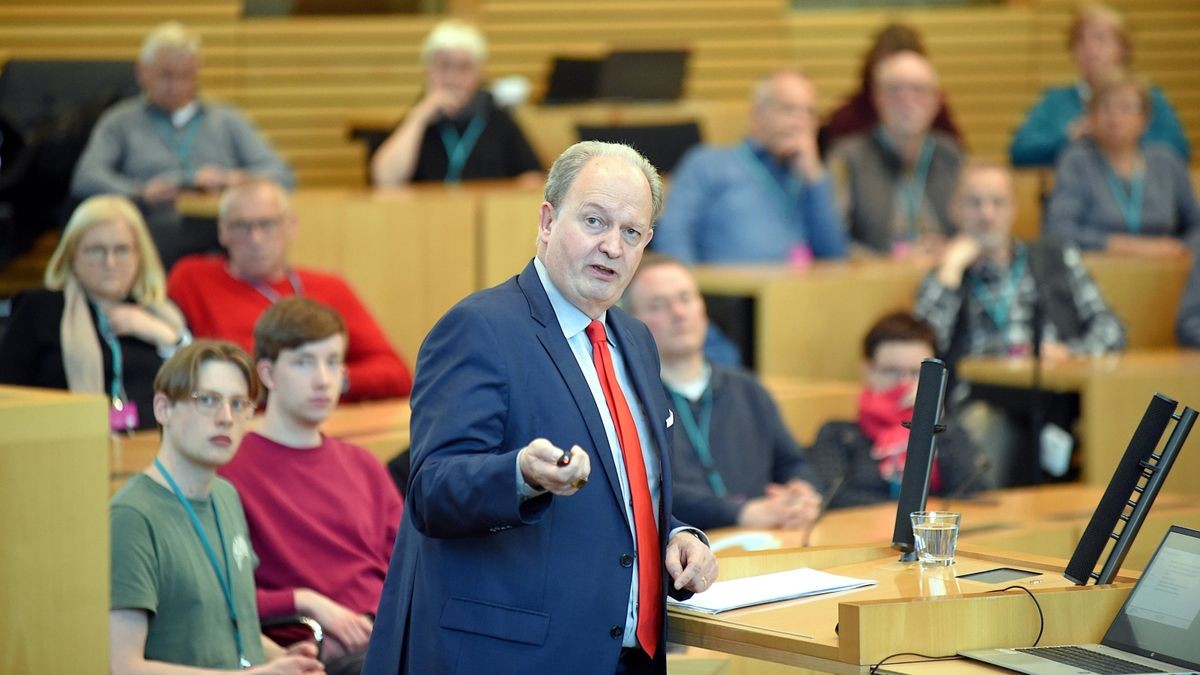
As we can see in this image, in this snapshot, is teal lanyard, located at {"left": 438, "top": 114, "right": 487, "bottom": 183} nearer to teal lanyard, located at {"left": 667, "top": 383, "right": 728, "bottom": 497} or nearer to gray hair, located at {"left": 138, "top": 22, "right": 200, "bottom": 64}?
gray hair, located at {"left": 138, "top": 22, "right": 200, "bottom": 64}

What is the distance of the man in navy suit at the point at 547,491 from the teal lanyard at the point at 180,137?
4212 millimetres

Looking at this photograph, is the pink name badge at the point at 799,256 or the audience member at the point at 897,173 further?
the audience member at the point at 897,173

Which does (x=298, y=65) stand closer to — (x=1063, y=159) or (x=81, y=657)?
(x=1063, y=159)

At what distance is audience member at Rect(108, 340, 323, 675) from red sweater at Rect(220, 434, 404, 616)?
0.17m

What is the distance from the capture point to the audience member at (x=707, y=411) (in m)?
4.14

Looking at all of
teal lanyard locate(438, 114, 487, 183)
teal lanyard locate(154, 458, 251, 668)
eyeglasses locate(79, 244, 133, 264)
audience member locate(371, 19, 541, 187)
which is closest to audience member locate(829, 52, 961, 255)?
audience member locate(371, 19, 541, 187)

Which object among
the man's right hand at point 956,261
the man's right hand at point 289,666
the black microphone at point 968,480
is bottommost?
the man's right hand at point 289,666

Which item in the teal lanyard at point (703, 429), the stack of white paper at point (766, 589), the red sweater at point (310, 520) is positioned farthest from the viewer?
the teal lanyard at point (703, 429)

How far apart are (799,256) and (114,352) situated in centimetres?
265

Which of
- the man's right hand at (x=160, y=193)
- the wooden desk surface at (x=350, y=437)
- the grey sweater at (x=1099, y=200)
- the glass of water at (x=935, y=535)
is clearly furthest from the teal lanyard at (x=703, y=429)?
the grey sweater at (x=1099, y=200)

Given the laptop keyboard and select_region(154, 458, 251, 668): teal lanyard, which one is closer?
Answer: the laptop keyboard

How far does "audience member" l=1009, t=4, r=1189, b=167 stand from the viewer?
24.0ft

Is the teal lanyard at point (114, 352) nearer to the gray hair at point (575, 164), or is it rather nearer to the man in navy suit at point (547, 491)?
the man in navy suit at point (547, 491)

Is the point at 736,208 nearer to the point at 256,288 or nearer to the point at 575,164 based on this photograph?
the point at 256,288
